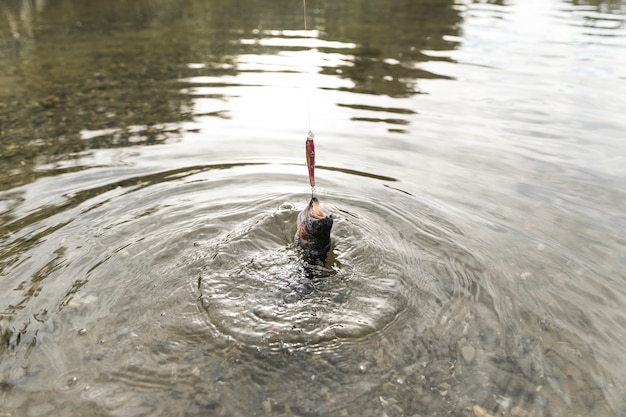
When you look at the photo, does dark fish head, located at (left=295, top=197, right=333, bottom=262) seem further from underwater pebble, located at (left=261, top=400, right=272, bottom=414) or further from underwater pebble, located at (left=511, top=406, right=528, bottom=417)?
underwater pebble, located at (left=511, top=406, right=528, bottom=417)

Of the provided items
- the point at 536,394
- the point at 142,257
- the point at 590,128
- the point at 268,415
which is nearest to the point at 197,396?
the point at 268,415

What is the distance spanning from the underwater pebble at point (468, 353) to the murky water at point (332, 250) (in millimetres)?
10

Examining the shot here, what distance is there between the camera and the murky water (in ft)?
11.6

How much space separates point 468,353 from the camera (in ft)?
12.4

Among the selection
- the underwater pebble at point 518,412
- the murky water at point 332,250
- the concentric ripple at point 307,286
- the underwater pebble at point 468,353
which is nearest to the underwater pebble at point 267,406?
the murky water at point 332,250

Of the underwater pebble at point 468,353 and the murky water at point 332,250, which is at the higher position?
the murky water at point 332,250

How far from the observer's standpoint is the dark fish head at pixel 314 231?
4273 millimetres

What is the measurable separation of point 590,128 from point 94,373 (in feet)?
27.1

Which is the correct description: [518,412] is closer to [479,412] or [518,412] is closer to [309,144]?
[479,412]

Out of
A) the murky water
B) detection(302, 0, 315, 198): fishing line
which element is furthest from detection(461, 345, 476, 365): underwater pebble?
detection(302, 0, 315, 198): fishing line

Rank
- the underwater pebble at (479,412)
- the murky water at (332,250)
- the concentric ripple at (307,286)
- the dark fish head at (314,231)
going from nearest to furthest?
1. the underwater pebble at (479,412)
2. the murky water at (332,250)
3. the concentric ripple at (307,286)
4. the dark fish head at (314,231)

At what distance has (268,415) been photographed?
10.8 ft

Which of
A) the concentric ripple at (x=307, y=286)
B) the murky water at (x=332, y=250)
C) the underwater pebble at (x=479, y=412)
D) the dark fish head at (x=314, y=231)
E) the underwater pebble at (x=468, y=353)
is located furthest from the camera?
the dark fish head at (x=314, y=231)

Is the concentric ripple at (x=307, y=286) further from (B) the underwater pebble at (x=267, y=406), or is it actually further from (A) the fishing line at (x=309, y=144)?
(A) the fishing line at (x=309, y=144)
